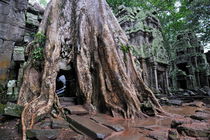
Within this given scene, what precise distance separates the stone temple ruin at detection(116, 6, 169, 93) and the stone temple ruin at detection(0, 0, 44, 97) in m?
8.03

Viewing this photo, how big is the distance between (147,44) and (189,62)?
8669mm

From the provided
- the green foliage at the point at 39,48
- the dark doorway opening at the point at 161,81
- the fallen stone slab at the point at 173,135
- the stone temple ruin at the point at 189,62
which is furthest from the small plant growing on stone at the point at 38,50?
the stone temple ruin at the point at 189,62

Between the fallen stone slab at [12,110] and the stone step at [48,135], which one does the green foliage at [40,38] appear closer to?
the fallen stone slab at [12,110]

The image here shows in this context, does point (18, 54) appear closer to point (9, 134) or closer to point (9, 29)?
point (9, 29)

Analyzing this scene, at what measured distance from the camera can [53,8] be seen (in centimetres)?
529

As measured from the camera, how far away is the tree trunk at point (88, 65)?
370 cm

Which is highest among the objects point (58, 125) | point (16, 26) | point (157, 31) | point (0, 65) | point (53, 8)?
point (157, 31)

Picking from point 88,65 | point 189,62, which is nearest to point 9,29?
point 88,65

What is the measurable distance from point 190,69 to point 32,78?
17.7 metres

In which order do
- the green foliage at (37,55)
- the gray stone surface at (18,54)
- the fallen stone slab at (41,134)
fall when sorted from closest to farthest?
the fallen stone slab at (41,134)
the green foliage at (37,55)
the gray stone surface at (18,54)

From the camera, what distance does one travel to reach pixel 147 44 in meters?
11.5

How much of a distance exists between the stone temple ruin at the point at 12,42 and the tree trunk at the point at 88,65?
0.69 m

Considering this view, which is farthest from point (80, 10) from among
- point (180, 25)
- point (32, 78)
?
point (180, 25)

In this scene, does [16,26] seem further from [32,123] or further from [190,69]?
[190,69]
